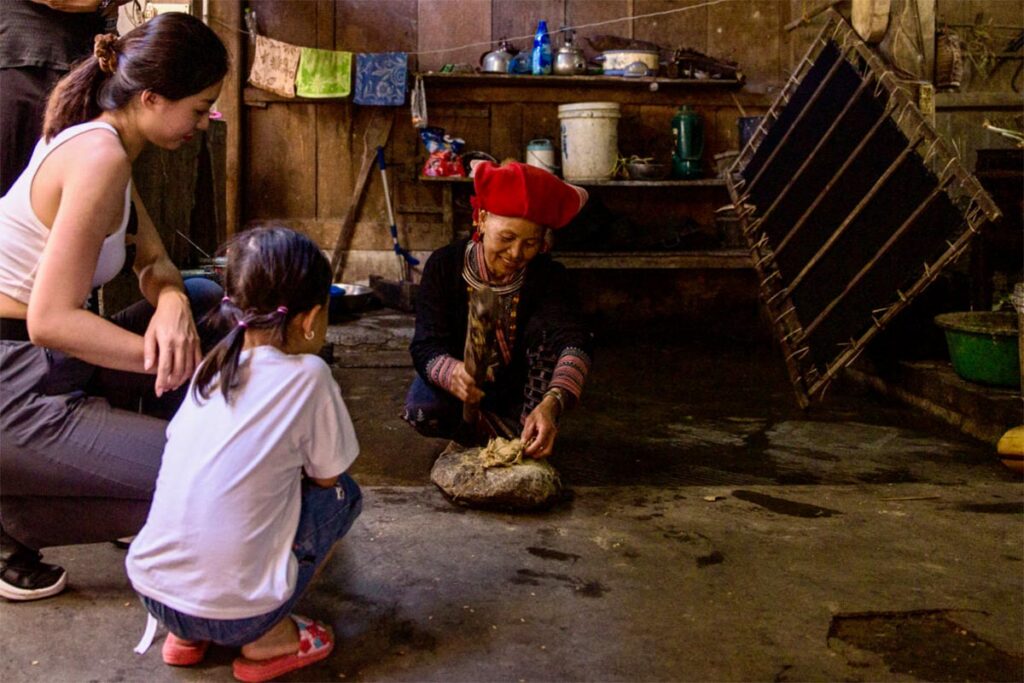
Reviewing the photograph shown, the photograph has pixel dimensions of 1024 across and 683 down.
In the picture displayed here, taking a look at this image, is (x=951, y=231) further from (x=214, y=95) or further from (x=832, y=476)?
(x=214, y=95)

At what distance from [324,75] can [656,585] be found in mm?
5411

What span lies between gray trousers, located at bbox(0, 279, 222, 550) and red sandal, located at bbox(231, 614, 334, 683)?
428mm

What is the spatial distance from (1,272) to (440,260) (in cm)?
151

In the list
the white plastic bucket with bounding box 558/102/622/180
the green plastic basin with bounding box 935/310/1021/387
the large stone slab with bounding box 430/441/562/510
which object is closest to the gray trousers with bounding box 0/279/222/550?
the large stone slab with bounding box 430/441/562/510

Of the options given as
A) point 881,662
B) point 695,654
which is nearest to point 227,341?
point 695,654

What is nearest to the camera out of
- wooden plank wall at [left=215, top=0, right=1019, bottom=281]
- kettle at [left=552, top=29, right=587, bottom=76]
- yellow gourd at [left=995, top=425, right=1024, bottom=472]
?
yellow gourd at [left=995, top=425, right=1024, bottom=472]

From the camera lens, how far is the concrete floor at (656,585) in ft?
7.23

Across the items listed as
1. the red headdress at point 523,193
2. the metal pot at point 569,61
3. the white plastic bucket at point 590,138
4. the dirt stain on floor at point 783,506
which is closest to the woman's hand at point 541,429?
the red headdress at point 523,193

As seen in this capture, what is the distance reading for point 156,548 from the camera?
2.02m

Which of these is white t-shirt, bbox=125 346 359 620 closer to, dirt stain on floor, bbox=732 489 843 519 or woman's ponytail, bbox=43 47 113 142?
woman's ponytail, bbox=43 47 113 142

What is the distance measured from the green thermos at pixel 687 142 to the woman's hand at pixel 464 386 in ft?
14.5

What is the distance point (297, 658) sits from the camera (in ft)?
7.07

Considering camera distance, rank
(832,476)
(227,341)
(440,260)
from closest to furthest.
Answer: (227,341) → (440,260) → (832,476)

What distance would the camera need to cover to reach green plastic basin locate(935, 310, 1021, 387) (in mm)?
4602
